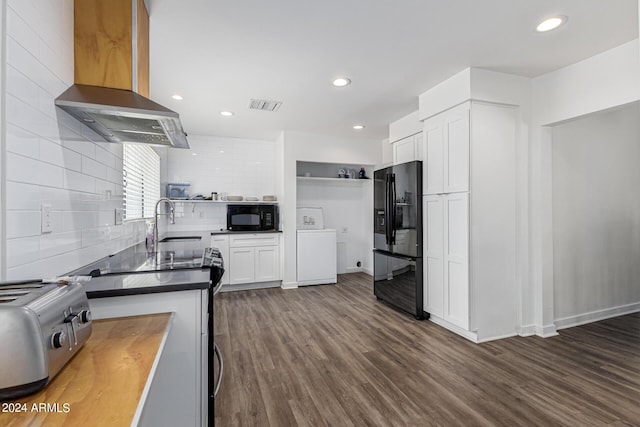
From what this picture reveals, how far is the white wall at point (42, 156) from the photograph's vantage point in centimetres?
108

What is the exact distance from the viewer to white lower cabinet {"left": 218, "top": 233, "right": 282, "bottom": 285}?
15.1 ft

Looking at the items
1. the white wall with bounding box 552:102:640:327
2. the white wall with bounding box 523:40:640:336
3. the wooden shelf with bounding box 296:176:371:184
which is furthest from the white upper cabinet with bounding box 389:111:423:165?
the wooden shelf with bounding box 296:176:371:184

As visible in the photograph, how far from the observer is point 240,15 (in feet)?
6.59

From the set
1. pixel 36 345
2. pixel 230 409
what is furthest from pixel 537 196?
Result: pixel 36 345

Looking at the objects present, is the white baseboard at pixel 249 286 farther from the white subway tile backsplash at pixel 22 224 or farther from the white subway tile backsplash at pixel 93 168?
the white subway tile backsplash at pixel 22 224

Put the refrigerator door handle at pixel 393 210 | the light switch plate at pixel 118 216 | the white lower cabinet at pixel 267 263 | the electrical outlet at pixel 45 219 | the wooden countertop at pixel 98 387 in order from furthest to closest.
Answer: the white lower cabinet at pixel 267 263 < the refrigerator door handle at pixel 393 210 < the light switch plate at pixel 118 216 < the electrical outlet at pixel 45 219 < the wooden countertop at pixel 98 387

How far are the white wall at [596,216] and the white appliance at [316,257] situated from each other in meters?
2.95

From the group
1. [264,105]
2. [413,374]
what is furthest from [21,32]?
[413,374]

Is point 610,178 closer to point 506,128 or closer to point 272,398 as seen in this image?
point 506,128

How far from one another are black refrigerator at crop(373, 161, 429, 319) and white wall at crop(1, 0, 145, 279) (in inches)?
114

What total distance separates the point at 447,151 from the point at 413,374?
2084 millimetres

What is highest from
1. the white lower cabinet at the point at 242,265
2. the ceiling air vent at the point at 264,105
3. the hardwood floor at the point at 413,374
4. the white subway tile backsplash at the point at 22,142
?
the ceiling air vent at the point at 264,105

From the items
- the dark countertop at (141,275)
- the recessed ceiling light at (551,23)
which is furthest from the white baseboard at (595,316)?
the dark countertop at (141,275)

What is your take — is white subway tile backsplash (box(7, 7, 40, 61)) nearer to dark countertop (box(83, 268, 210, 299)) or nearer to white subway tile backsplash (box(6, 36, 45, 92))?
white subway tile backsplash (box(6, 36, 45, 92))
